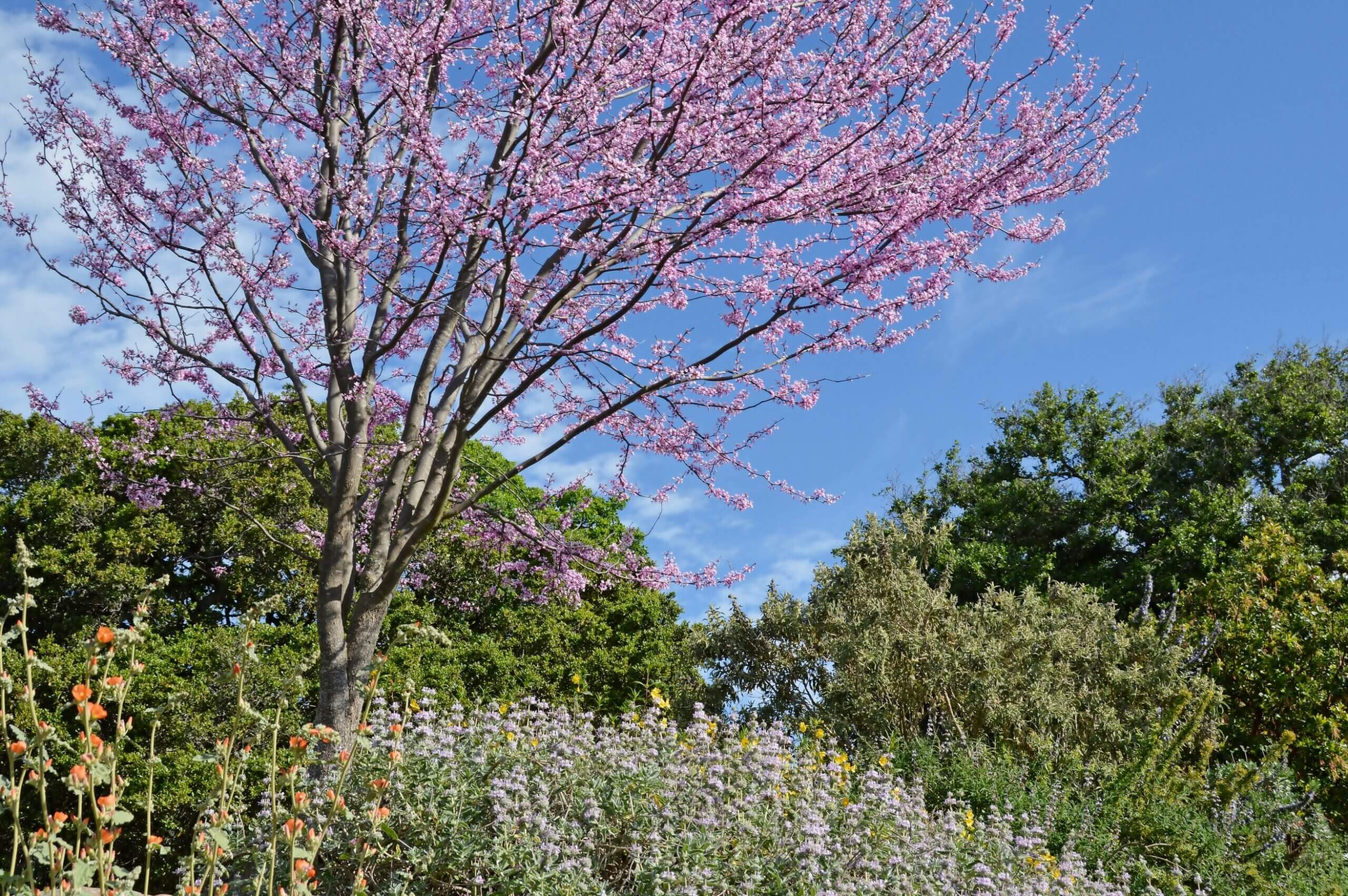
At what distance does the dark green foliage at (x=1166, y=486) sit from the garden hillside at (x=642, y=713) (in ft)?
2.26

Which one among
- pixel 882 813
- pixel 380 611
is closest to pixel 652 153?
pixel 380 611

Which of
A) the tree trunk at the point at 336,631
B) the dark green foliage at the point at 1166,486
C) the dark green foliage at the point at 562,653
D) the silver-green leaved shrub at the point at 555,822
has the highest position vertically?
the dark green foliage at the point at 1166,486

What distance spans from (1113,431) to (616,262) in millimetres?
14818

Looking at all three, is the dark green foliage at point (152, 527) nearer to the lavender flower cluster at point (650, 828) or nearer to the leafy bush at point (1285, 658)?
the lavender flower cluster at point (650, 828)

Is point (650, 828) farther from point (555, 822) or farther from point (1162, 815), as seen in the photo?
point (1162, 815)

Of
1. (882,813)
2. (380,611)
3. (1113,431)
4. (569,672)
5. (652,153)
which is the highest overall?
(1113,431)

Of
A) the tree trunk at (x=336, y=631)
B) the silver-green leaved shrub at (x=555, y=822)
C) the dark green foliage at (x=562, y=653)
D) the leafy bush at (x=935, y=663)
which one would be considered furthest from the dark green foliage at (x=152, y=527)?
the silver-green leaved shrub at (x=555, y=822)

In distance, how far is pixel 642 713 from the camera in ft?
32.3

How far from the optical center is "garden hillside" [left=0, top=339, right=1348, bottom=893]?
3.70m

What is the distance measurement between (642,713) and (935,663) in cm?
328

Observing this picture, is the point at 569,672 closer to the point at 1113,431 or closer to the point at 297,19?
the point at 297,19

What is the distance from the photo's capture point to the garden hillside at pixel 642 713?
370cm

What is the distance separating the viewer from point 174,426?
1016 cm

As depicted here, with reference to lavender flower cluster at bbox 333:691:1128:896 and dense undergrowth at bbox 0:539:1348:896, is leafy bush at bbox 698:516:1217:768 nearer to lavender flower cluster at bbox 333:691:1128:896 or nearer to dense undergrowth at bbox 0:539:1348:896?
dense undergrowth at bbox 0:539:1348:896
